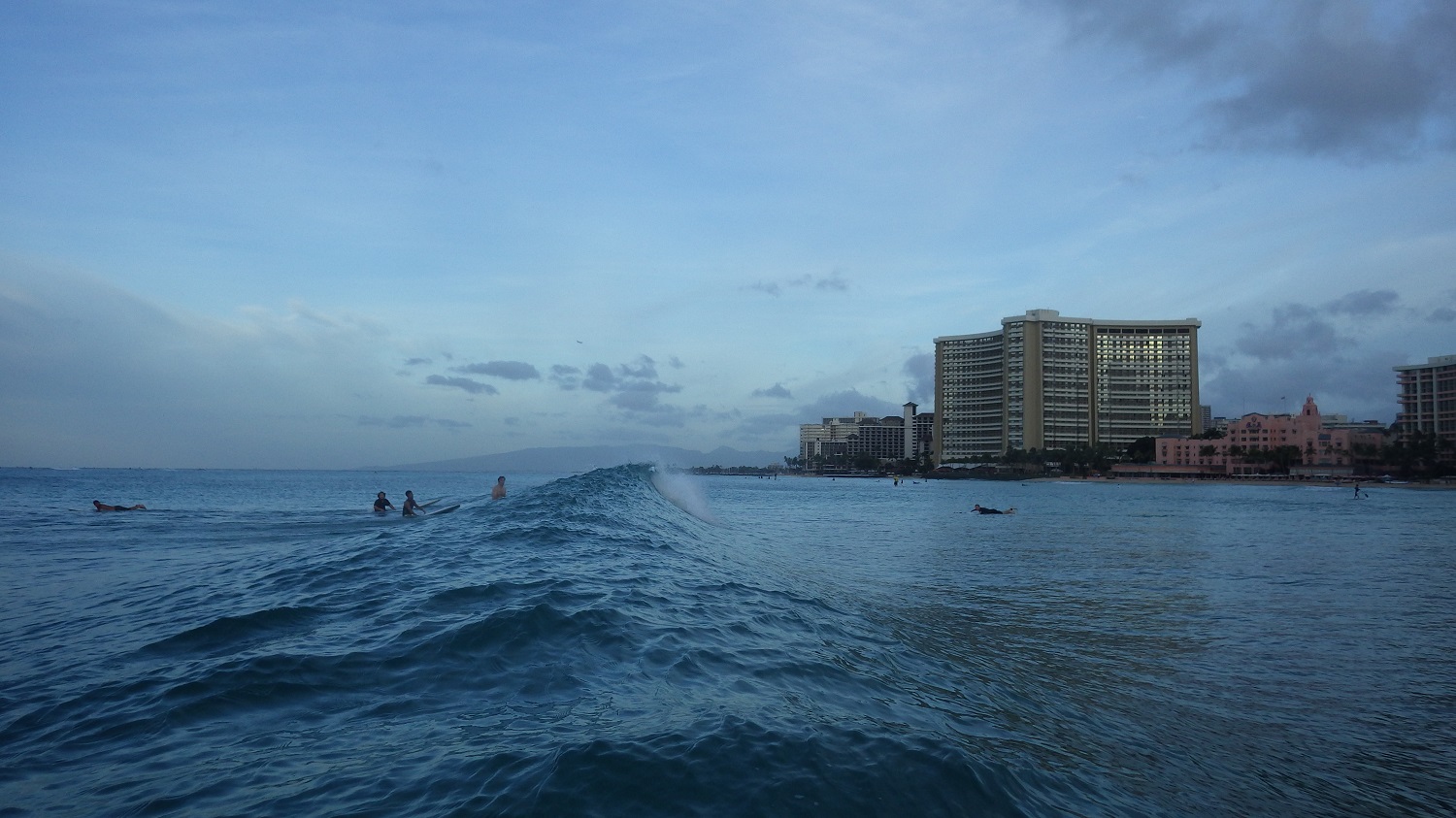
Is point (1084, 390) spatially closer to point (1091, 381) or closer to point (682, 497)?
point (1091, 381)

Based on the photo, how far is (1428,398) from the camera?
167250 mm

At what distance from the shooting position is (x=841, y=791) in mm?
5582

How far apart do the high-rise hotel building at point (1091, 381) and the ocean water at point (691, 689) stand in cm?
17049

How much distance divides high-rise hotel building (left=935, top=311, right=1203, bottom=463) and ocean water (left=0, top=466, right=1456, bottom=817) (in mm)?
170489

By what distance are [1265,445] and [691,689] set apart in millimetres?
179798

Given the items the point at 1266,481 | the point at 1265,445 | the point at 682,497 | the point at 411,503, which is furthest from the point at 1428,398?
the point at 411,503

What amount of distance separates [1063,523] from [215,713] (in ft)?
135

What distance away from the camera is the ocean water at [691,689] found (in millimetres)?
5645

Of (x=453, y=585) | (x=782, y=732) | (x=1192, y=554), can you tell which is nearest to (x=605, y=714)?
(x=782, y=732)

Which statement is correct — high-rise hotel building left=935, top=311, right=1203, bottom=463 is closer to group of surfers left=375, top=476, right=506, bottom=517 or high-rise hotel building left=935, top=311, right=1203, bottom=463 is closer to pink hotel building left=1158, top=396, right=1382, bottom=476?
pink hotel building left=1158, top=396, right=1382, bottom=476

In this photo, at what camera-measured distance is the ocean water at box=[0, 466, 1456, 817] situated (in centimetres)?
564

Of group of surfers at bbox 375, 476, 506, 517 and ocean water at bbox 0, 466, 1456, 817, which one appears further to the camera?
group of surfers at bbox 375, 476, 506, 517

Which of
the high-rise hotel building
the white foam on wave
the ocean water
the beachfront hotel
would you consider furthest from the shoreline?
the ocean water

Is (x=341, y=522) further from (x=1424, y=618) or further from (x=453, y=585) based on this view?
(x=1424, y=618)
